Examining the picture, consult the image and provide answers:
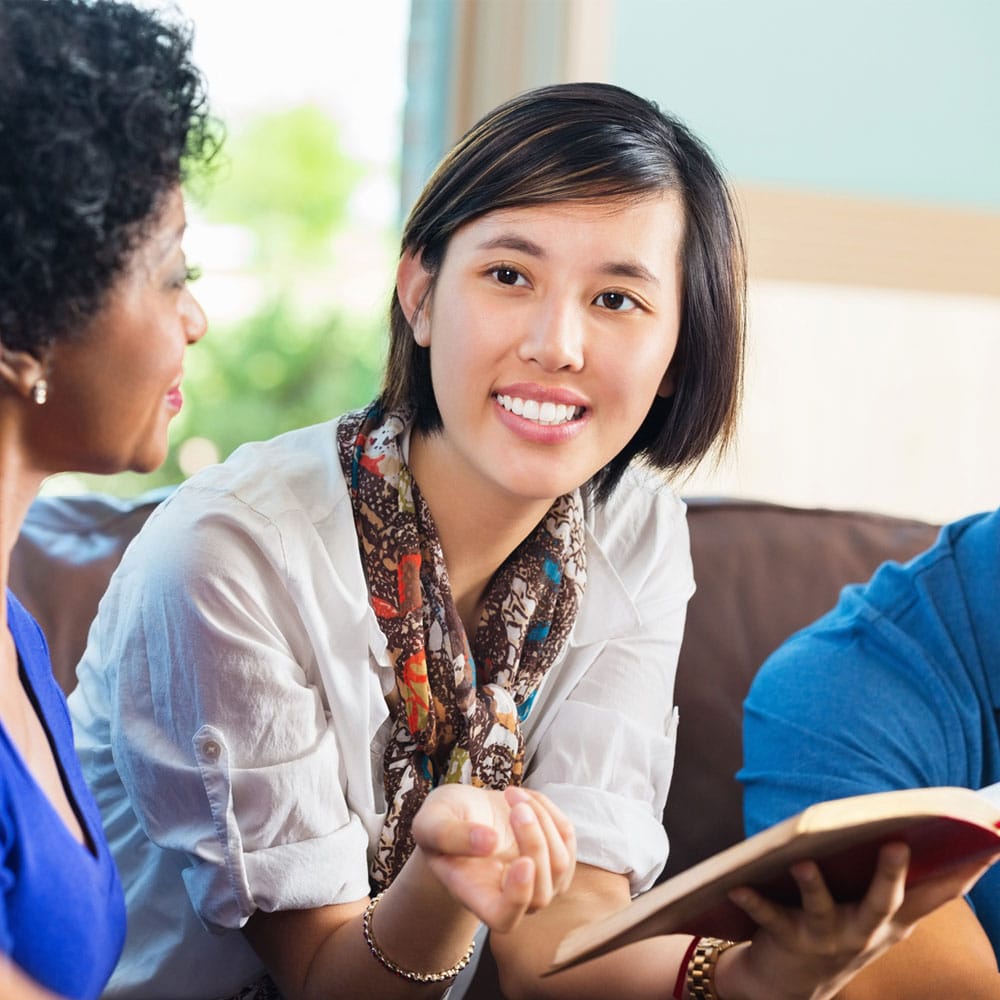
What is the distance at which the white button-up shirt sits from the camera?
118 cm

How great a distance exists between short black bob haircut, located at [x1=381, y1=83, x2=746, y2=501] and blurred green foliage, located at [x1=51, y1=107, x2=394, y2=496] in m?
2.40

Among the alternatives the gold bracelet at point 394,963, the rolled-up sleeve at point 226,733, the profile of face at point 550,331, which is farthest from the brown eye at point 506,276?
the gold bracelet at point 394,963

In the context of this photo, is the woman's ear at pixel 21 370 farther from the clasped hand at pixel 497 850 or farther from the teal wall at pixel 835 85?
the teal wall at pixel 835 85

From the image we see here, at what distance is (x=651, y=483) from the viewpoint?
1675mm

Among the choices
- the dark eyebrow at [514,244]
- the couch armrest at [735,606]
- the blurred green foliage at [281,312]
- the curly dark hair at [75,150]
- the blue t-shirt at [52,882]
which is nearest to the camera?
the curly dark hair at [75,150]

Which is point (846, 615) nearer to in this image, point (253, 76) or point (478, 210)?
point (478, 210)

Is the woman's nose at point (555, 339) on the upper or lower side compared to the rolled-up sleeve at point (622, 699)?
upper

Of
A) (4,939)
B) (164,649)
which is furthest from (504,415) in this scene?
(4,939)

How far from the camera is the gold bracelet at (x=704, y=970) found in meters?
1.20

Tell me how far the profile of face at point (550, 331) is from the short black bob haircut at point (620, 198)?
0.9 inches

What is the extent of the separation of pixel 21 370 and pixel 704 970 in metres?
0.80

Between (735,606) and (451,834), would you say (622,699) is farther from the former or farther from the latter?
(451,834)

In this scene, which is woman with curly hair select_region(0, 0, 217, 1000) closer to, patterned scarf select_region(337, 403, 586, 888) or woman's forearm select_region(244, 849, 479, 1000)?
woman's forearm select_region(244, 849, 479, 1000)

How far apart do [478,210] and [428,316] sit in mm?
128
